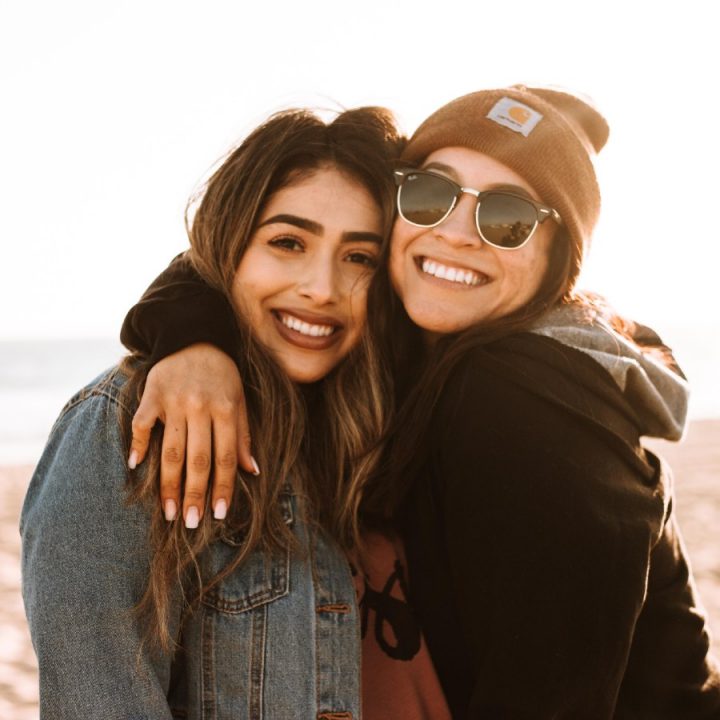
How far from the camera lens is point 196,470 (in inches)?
88.4

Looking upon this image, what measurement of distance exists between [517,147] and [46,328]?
2425 inches

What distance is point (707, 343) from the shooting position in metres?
44.7

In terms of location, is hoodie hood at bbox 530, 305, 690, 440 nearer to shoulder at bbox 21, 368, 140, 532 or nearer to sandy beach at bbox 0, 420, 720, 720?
shoulder at bbox 21, 368, 140, 532

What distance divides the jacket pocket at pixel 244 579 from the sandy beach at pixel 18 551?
3.29 m

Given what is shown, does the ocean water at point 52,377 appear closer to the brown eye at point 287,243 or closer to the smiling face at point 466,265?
the brown eye at point 287,243

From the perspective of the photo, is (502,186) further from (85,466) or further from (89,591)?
(89,591)

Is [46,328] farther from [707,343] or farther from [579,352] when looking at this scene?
[579,352]

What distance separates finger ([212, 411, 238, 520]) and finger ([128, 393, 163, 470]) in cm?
18

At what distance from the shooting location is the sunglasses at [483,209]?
8.53 feet

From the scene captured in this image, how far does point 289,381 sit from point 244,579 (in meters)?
0.68

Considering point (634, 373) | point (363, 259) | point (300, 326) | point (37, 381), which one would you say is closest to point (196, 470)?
point (300, 326)

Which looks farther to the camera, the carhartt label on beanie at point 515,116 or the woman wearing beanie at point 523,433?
the carhartt label on beanie at point 515,116

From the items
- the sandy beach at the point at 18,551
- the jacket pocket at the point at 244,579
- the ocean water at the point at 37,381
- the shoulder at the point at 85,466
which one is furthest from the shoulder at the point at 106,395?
the ocean water at the point at 37,381

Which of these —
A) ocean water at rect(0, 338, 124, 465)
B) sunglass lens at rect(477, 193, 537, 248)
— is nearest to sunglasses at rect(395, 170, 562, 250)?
sunglass lens at rect(477, 193, 537, 248)
